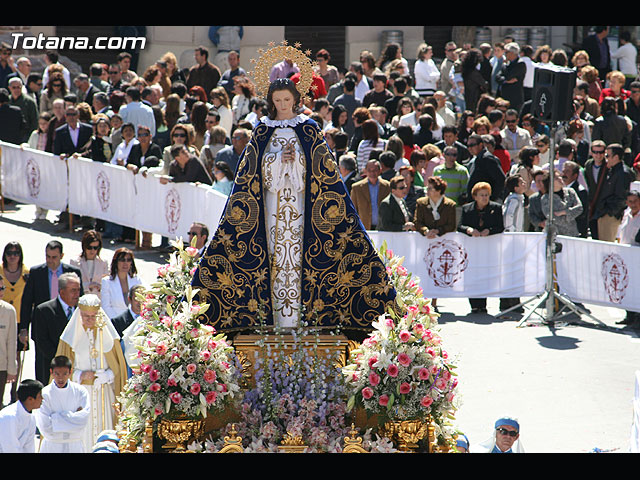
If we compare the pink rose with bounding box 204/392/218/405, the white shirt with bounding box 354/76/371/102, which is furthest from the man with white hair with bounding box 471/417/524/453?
the white shirt with bounding box 354/76/371/102

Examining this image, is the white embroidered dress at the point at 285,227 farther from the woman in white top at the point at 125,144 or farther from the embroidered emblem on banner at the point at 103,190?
the embroidered emblem on banner at the point at 103,190

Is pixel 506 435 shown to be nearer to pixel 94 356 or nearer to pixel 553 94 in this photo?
pixel 94 356

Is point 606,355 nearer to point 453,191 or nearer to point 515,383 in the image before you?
point 515,383

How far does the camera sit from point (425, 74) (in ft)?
70.8

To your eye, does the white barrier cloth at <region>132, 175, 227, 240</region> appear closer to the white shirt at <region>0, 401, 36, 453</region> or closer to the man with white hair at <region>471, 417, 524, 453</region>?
the white shirt at <region>0, 401, 36, 453</region>

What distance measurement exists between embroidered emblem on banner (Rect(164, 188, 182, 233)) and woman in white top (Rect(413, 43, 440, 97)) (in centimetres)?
678

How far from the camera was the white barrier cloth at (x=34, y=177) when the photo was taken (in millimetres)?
18234

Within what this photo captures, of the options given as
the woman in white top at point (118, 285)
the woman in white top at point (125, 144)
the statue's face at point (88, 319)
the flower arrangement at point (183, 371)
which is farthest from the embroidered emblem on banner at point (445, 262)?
the flower arrangement at point (183, 371)

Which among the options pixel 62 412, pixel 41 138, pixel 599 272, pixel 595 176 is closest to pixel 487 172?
pixel 595 176

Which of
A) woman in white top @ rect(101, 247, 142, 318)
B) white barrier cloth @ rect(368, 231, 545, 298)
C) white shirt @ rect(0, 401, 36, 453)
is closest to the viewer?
white shirt @ rect(0, 401, 36, 453)

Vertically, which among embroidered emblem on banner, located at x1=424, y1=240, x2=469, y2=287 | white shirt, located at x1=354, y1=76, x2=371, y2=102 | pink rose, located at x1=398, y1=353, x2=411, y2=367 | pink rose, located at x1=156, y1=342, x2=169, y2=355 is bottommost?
pink rose, located at x1=398, y1=353, x2=411, y2=367

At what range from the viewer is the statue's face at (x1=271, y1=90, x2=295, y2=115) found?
7.96m

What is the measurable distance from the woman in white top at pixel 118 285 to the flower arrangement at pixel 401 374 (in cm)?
403

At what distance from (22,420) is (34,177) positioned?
9977 mm
